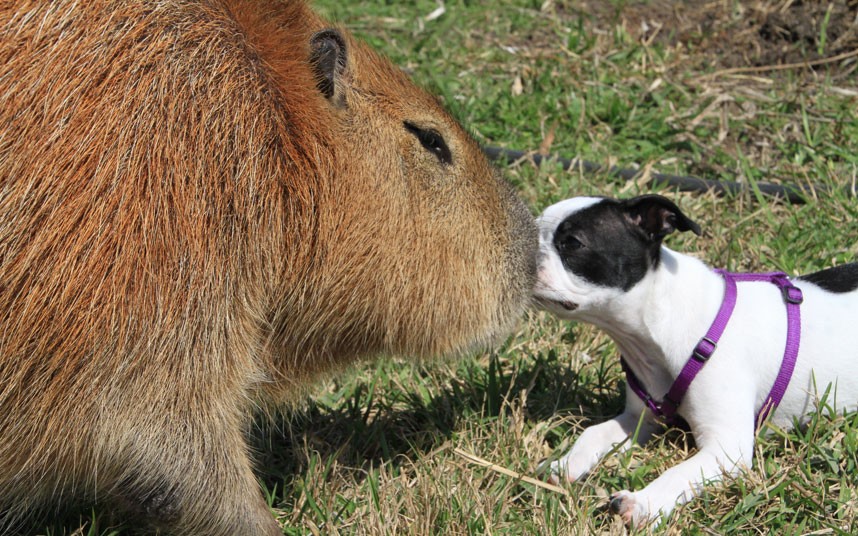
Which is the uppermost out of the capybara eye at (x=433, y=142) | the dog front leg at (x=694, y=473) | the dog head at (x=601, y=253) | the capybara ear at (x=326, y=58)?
the capybara ear at (x=326, y=58)

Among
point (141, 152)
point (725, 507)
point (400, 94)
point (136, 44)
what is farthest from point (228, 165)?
point (725, 507)

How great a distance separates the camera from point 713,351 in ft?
10.0

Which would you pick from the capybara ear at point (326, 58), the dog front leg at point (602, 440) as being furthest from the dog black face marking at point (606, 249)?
the capybara ear at point (326, 58)

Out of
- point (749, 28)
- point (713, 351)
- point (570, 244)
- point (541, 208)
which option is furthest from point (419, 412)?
point (749, 28)

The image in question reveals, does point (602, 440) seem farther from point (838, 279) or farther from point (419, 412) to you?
point (838, 279)

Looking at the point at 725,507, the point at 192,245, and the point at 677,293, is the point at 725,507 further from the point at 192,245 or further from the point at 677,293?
the point at 192,245

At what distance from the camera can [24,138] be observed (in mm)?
2330

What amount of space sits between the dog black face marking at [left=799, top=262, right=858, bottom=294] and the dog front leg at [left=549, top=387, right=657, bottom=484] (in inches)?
28.7

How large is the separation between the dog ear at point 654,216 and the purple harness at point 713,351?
280mm

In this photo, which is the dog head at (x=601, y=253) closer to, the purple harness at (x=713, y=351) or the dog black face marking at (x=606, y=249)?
the dog black face marking at (x=606, y=249)

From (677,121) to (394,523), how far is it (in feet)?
9.92

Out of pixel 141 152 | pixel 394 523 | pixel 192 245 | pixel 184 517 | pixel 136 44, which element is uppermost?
pixel 136 44

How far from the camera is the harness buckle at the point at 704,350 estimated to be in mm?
3047

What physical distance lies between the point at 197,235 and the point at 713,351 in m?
1.60
